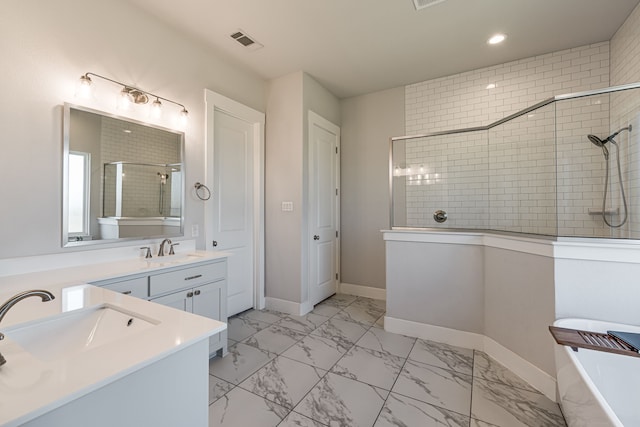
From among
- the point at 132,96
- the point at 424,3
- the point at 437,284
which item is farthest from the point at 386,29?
the point at 437,284

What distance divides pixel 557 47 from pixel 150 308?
13.6 feet

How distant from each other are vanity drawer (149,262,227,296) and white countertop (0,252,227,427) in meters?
0.46

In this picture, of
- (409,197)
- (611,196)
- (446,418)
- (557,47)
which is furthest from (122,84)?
(557,47)

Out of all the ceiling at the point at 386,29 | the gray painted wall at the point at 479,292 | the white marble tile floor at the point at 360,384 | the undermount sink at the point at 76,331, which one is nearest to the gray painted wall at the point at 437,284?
the gray painted wall at the point at 479,292

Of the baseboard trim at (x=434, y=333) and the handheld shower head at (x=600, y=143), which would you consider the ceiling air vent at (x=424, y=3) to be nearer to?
the handheld shower head at (x=600, y=143)

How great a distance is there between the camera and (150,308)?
1.15 m

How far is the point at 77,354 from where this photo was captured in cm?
77

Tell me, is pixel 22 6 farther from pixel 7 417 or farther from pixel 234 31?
pixel 7 417

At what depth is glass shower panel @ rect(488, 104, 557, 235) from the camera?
2109mm

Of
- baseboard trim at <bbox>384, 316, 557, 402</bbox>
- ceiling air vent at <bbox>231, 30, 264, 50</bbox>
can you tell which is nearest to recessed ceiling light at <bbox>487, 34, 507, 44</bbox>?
ceiling air vent at <bbox>231, 30, 264, 50</bbox>

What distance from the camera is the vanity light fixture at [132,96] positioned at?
77.7 inches

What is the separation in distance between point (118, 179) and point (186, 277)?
93 centimetres

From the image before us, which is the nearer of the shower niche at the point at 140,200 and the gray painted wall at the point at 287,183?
the shower niche at the point at 140,200

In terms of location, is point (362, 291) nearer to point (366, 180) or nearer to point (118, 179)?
point (366, 180)
